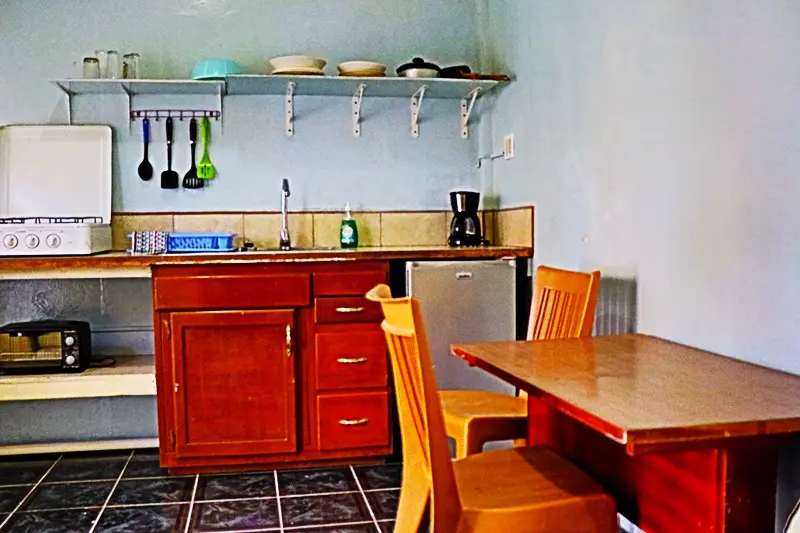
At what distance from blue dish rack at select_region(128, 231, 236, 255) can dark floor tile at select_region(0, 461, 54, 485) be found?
0.98 meters

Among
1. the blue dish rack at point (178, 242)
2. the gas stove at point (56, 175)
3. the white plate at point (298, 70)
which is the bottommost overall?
the blue dish rack at point (178, 242)

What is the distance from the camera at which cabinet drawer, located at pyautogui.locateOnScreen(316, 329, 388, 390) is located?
3184 mm

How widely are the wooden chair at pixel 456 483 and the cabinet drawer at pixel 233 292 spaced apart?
1508mm

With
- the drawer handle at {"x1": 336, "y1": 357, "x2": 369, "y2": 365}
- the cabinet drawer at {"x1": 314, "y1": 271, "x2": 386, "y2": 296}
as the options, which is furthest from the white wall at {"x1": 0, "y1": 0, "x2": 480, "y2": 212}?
the drawer handle at {"x1": 336, "y1": 357, "x2": 369, "y2": 365}

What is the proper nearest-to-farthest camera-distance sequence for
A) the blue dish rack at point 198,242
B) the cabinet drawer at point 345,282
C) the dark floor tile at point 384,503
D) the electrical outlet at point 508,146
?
the dark floor tile at point 384,503 < the cabinet drawer at point 345,282 < the blue dish rack at point 198,242 < the electrical outlet at point 508,146

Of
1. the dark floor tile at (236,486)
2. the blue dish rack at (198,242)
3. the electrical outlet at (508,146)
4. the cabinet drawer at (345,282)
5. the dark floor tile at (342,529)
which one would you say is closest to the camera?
the dark floor tile at (342,529)

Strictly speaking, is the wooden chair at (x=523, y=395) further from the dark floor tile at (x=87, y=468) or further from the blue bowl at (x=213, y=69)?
the blue bowl at (x=213, y=69)

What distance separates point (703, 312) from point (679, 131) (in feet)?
1.67

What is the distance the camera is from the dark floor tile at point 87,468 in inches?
124

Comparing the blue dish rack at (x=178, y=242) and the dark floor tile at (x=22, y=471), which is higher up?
the blue dish rack at (x=178, y=242)

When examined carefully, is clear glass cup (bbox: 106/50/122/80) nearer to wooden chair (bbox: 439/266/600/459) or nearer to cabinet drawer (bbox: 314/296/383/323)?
cabinet drawer (bbox: 314/296/383/323)

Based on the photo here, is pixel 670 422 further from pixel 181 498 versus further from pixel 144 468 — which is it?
→ pixel 144 468

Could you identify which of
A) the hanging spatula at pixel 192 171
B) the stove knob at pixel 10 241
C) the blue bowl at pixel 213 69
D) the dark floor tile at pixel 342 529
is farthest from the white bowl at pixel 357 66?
the dark floor tile at pixel 342 529

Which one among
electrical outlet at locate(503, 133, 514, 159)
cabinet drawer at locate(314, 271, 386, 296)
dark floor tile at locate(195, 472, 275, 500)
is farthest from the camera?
electrical outlet at locate(503, 133, 514, 159)
